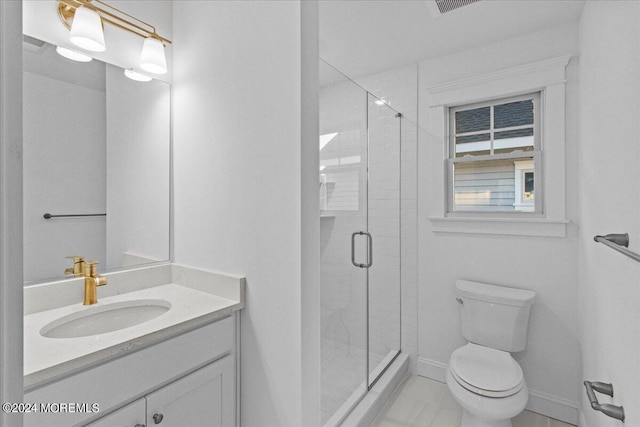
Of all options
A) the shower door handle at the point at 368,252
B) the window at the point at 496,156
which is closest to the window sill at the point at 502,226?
the window at the point at 496,156

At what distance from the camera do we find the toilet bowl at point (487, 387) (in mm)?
1605

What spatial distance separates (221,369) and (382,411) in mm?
1243

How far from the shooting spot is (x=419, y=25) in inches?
77.8

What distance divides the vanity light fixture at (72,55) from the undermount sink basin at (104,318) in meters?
1.06

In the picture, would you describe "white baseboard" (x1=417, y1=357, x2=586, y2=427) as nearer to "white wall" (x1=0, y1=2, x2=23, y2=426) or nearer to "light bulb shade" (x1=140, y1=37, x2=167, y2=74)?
"white wall" (x1=0, y1=2, x2=23, y2=426)

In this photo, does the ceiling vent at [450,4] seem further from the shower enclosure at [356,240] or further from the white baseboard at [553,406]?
the white baseboard at [553,406]

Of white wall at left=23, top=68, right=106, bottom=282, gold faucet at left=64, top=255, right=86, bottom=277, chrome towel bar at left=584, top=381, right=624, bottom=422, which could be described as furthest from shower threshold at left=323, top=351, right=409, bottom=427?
white wall at left=23, top=68, right=106, bottom=282

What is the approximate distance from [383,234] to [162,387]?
166cm

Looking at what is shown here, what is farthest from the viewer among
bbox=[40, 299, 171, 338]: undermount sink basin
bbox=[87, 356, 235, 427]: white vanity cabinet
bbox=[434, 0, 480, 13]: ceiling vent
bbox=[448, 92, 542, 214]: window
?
bbox=[448, 92, 542, 214]: window

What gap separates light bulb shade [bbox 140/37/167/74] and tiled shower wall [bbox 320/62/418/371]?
32.7 inches

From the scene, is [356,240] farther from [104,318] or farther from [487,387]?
[104,318]

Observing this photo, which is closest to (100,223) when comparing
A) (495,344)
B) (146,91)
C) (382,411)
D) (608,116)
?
(146,91)

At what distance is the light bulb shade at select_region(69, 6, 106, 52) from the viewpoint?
1.31m

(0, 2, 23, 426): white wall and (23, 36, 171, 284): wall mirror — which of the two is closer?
(0, 2, 23, 426): white wall
